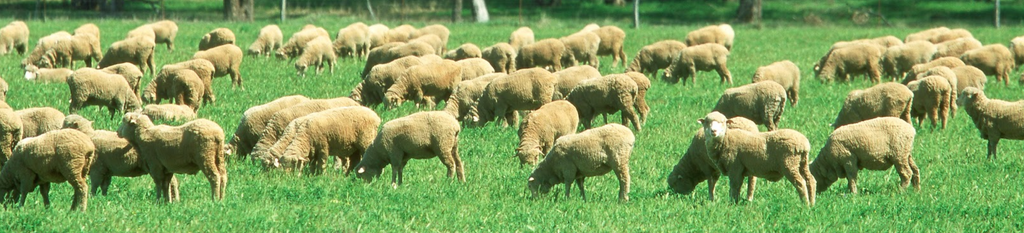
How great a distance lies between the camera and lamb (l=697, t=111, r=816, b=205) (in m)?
10.6

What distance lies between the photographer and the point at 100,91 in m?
16.8

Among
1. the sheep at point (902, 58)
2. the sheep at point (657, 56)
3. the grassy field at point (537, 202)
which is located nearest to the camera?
the grassy field at point (537, 202)

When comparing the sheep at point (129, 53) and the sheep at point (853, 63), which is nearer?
the sheep at point (129, 53)

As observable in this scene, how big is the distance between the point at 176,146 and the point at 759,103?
8.04m

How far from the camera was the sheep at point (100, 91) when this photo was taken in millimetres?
16734

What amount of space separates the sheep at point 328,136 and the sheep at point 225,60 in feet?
27.9

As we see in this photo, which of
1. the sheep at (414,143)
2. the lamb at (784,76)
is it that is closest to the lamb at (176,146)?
the sheep at (414,143)

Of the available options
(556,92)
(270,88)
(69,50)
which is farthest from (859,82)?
(69,50)

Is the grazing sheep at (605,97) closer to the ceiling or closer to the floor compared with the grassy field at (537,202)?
closer to the ceiling

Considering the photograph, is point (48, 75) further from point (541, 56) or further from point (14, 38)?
point (541, 56)

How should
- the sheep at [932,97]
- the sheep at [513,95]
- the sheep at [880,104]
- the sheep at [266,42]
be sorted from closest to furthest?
the sheep at [880,104] < the sheep at [932,97] < the sheep at [513,95] < the sheep at [266,42]

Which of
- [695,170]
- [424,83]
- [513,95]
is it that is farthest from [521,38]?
[695,170]

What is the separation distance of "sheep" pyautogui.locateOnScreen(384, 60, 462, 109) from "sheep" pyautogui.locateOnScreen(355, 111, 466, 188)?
556cm

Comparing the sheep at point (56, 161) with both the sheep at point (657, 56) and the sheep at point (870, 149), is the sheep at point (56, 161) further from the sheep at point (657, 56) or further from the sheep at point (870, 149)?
the sheep at point (657, 56)
